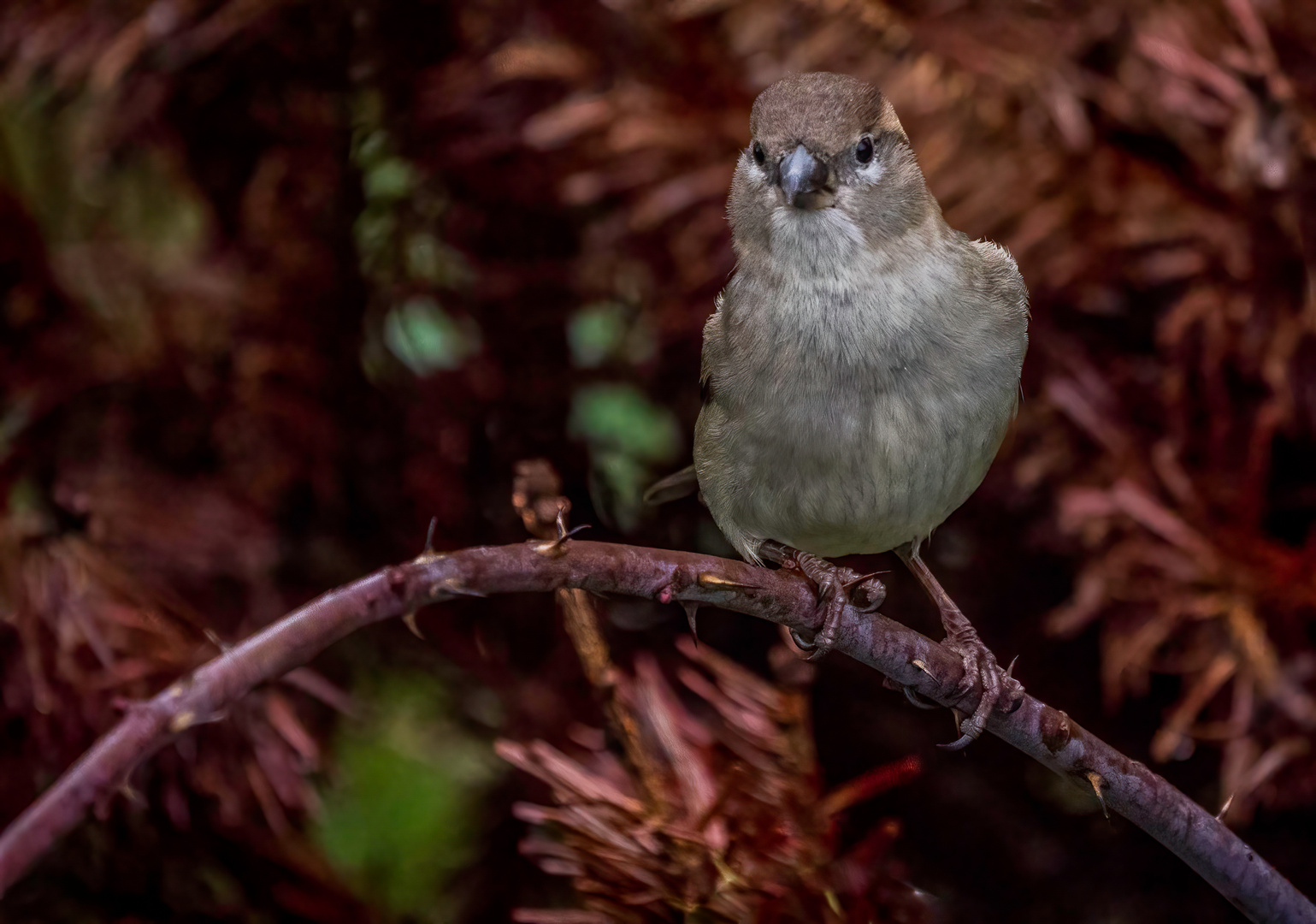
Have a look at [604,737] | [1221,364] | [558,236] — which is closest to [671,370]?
[558,236]

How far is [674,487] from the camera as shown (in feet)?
2.87

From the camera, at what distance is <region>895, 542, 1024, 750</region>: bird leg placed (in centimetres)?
60

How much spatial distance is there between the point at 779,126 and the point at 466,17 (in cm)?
23

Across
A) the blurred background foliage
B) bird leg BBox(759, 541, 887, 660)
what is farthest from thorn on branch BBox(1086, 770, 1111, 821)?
the blurred background foliage

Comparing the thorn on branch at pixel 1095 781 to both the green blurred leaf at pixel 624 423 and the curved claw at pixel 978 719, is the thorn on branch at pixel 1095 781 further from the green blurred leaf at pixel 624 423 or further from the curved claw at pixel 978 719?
the green blurred leaf at pixel 624 423

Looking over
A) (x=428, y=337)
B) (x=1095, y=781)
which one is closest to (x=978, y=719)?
(x=1095, y=781)

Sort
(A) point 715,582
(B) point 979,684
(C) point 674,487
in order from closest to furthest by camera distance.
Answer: (A) point 715,582 < (B) point 979,684 < (C) point 674,487

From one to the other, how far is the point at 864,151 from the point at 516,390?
0.29m

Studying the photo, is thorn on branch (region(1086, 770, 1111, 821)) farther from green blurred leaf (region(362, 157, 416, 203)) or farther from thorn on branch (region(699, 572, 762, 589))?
green blurred leaf (region(362, 157, 416, 203))

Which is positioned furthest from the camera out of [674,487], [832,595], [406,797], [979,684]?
[674,487]

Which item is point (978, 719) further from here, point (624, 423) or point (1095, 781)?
point (624, 423)

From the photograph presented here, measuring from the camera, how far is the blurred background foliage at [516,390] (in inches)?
29.0

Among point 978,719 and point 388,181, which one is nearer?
point 978,719

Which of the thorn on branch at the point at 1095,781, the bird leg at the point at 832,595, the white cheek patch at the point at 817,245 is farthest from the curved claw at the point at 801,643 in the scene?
the white cheek patch at the point at 817,245
